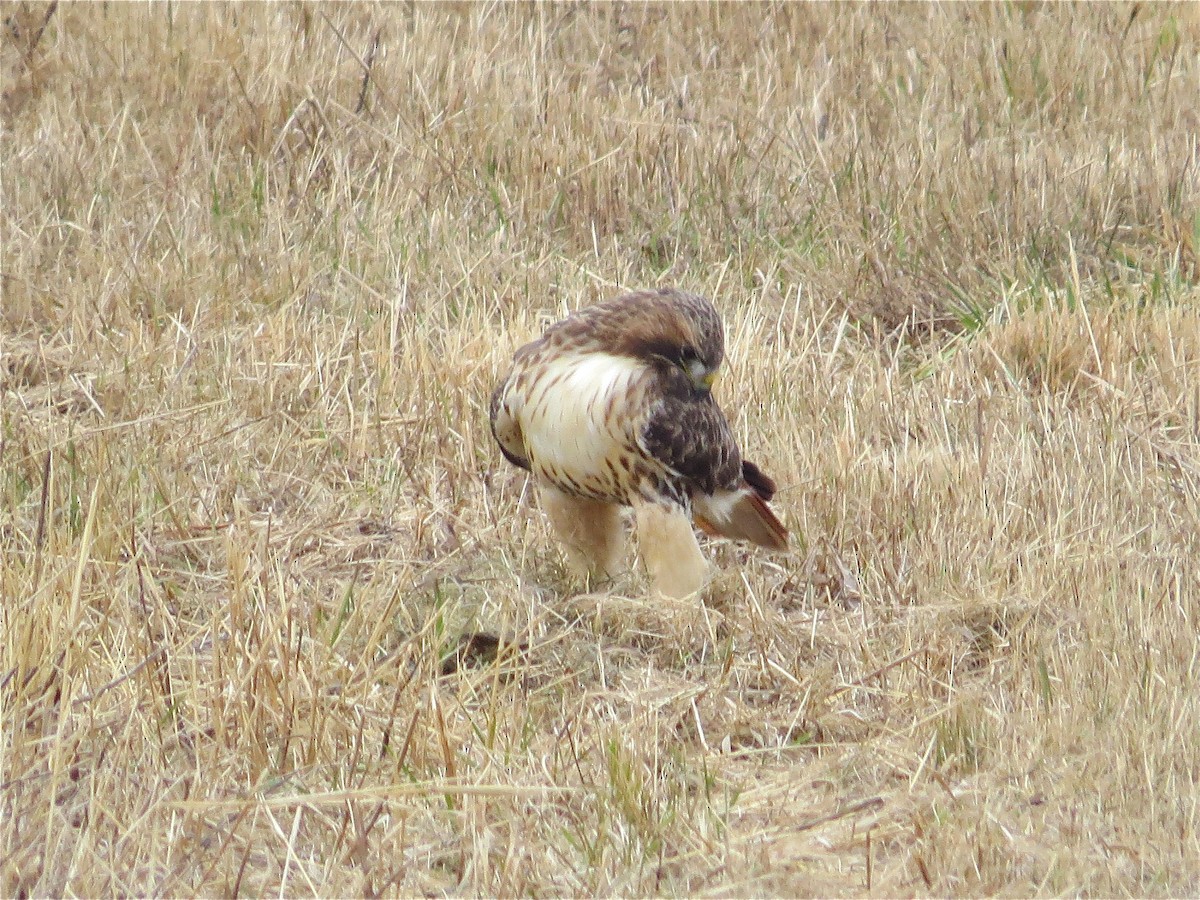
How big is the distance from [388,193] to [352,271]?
654 millimetres

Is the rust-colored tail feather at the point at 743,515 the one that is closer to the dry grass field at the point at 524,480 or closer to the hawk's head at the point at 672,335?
the dry grass field at the point at 524,480

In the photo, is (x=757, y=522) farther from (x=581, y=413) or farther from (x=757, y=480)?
(x=581, y=413)

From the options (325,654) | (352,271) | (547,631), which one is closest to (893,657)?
(547,631)

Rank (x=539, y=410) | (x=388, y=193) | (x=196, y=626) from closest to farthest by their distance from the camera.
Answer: (x=196, y=626) < (x=539, y=410) < (x=388, y=193)

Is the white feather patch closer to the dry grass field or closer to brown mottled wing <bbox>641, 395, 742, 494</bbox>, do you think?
brown mottled wing <bbox>641, 395, 742, 494</bbox>

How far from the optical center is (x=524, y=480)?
17.3 ft

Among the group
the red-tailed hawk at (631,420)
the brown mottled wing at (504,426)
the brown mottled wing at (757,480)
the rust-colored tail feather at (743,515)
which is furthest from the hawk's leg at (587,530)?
the brown mottled wing at (757,480)

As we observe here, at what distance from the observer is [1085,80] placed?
26.5 ft

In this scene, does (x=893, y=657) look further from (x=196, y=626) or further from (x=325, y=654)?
(x=196, y=626)

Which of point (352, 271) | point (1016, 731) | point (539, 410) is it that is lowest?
point (352, 271)

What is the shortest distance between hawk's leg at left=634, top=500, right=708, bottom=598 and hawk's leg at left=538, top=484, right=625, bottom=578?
0.56 feet

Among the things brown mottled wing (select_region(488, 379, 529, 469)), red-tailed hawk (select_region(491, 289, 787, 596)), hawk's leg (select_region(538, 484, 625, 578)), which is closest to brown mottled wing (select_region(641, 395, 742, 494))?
red-tailed hawk (select_region(491, 289, 787, 596))

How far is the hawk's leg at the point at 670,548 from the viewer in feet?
14.4

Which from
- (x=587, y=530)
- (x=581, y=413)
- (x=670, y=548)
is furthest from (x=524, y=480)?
(x=581, y=413)
